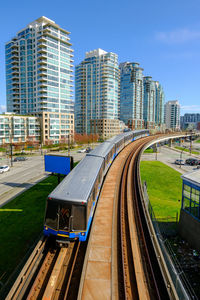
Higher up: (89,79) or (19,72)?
(89,79)

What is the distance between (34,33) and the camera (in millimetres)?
100875

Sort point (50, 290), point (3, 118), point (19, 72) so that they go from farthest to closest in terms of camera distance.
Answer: point (19, 72) < point (3, 118) < point (50, 290)

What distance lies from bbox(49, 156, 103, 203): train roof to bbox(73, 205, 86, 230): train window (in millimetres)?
555

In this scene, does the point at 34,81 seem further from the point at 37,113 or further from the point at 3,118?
the point at 3,118

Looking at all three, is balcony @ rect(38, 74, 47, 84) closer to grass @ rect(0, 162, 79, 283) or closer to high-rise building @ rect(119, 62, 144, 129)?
grass @ rect(0, 162, 79, 283)

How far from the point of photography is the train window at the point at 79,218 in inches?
494

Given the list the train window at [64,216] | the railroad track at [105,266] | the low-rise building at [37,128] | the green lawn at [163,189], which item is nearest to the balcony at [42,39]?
the low-rise building at [37,128]

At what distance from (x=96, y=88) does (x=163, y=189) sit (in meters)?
133

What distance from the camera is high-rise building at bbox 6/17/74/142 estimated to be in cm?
9788

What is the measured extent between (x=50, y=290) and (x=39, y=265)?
7.02ft

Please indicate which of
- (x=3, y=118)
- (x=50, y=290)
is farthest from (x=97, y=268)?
(x=3, y=118)

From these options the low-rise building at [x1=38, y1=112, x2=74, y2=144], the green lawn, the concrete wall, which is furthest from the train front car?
the low-rise building at [x1=38, y1=112, x2=74, y2=144]

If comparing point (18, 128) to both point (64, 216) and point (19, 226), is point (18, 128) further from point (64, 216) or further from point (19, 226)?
point (64, 216)

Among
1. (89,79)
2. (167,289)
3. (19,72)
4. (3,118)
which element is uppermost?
(89,79)
